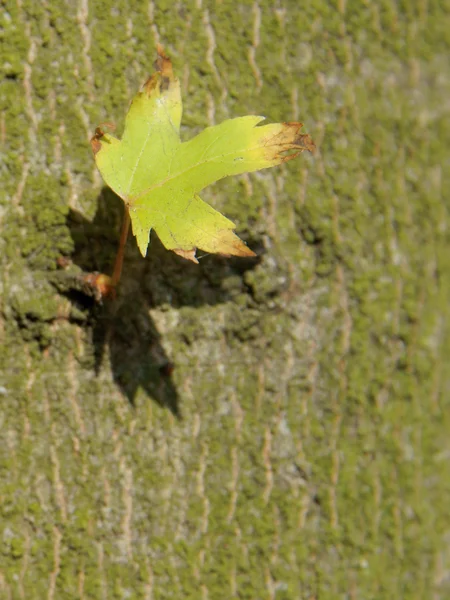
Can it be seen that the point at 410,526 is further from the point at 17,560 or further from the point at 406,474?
the point at 17,560

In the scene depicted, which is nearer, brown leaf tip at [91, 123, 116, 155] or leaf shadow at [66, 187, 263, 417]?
brown leaf tip at [91, 123, 116, 155]

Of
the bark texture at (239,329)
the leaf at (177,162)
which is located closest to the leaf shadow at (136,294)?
the bark texture at (239,329)

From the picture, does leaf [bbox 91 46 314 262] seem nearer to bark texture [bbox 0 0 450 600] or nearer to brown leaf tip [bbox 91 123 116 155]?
brown leaf tip [bbox 91 123 116 155]

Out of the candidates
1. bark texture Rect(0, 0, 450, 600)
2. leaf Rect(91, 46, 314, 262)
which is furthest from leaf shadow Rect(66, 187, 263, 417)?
leaf Rect(91, 46, 314, 262)

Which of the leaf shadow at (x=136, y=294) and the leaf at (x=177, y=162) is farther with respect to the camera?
the leaf shadow at (x=136, y=294)

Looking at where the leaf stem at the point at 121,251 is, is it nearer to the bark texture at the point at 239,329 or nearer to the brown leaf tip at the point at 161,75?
the bark texture at the point at 239,329

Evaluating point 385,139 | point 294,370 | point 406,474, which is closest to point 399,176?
point 385,139
